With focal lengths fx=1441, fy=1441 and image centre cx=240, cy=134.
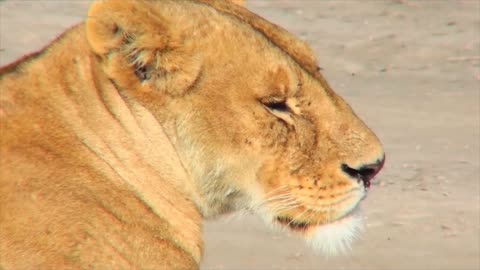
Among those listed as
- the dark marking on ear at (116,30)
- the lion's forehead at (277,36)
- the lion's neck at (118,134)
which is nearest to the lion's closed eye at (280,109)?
the lion's forehead at (277,36)

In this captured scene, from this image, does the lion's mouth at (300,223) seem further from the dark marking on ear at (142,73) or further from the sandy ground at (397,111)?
the dark marking on ear at (142,73)

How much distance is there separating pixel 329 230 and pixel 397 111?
4769mm

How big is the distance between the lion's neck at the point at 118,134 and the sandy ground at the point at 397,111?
56 centimetres

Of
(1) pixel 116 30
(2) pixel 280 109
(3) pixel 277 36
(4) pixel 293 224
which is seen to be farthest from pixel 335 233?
(1) pixel 116 30

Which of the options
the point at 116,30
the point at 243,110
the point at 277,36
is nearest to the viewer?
the point at 116,30

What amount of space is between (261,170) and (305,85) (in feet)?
0.90

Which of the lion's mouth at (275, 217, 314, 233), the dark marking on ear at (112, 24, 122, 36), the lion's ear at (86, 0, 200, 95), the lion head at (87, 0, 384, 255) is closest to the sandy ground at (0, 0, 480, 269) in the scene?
the lion's mouth at (275, 217, 314, 233)

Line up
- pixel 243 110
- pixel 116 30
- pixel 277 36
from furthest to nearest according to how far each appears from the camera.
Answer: pixel 277 36
pixel 243 110
pixel 116 30

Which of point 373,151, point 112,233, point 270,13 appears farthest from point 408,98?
point 112,233

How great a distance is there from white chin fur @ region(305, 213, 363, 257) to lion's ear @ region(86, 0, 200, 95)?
2.16ft

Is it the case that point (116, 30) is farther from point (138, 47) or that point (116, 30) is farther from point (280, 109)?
point (280, 109)

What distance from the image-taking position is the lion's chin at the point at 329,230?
13.9 ft

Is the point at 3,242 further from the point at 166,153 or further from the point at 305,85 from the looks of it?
the point at 305,85

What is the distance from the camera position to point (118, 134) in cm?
384
